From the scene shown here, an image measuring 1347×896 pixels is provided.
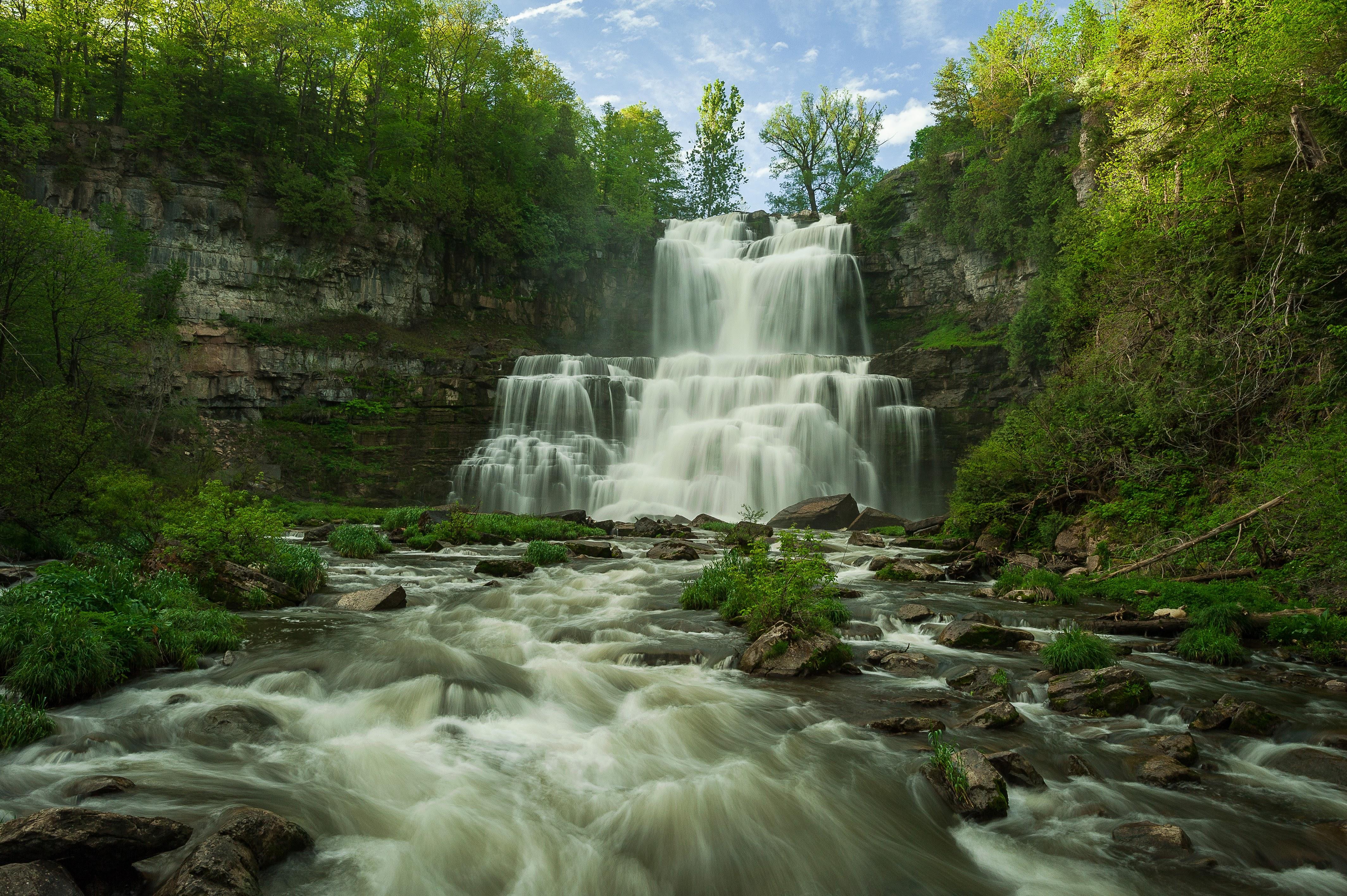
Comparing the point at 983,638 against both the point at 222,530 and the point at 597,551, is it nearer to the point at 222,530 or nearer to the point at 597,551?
the point at 597,551

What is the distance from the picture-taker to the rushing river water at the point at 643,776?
4.33m

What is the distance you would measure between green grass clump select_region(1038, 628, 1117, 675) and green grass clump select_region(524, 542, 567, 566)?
36.0ft

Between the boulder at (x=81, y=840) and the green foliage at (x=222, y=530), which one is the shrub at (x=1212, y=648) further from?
the green foliage at (x=222, y=530)

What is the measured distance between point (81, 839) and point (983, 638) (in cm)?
912

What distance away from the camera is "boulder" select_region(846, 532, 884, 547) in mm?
19312

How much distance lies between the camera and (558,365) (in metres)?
34.2

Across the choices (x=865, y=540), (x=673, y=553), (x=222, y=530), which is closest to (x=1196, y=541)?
(x=865, y=540)

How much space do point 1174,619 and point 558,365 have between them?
29.0m

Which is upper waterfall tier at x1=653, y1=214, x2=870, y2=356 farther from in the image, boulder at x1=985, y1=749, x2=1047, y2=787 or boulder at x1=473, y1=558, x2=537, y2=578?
boulder at x1=985, y1=749, x2=1047, y2=787

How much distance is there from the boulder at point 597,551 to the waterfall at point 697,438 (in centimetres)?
1013

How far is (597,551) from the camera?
17.3m

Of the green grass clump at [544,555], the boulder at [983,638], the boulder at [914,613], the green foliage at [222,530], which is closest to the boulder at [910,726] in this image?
the boulder at [983,638]

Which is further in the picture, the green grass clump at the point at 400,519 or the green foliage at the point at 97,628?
the green grass clump at the point at 400,519

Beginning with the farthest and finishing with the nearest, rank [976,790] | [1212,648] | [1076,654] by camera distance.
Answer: [1212,648]
[1076,654]
[976,790]
